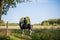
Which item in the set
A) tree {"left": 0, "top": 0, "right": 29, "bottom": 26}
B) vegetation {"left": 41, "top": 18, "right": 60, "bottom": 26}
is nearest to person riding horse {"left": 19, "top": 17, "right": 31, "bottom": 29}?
vegetation {"left": 41, "top": 18, "right": 60, "bottom": 26}

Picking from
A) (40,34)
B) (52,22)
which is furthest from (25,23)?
(52,22)

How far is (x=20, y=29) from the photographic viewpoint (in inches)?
279

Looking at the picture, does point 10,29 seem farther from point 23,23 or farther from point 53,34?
point 53,34

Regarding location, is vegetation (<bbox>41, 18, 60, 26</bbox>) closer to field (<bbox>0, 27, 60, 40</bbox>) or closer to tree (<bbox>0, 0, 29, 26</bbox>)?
field (<bbox>0, 27, 60, 40</bbox>)

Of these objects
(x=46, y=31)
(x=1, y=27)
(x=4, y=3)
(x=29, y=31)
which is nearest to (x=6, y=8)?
(x=4, y=3)

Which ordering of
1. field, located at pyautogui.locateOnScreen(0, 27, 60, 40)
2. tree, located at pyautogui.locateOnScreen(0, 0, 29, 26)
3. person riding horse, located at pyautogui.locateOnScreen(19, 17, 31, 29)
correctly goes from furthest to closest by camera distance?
tree, located at pyautogui.locateOnScreen(0, 0, 29, 26), person riding horse, located at pyautogui.locateOnScreen(19, 17, 31, 29), field, located at pyautogui.locateOnScreen(0, 27, 60, 40)

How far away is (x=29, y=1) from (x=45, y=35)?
1.29m

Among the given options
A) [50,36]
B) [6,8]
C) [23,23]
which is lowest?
[50,36]

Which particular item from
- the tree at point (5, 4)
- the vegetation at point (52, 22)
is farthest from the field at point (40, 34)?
the tree at point (5, 4)

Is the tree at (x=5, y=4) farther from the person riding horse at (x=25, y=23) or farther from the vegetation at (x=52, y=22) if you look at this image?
the vegetation at (x=52, y=22)

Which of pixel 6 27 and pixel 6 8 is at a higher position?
A: pixel 6 8

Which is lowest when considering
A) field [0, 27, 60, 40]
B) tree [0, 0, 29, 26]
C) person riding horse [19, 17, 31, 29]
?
field [0, 27, 60, 40]

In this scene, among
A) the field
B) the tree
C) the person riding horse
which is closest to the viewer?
the field

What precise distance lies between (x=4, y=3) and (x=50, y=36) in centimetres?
196
